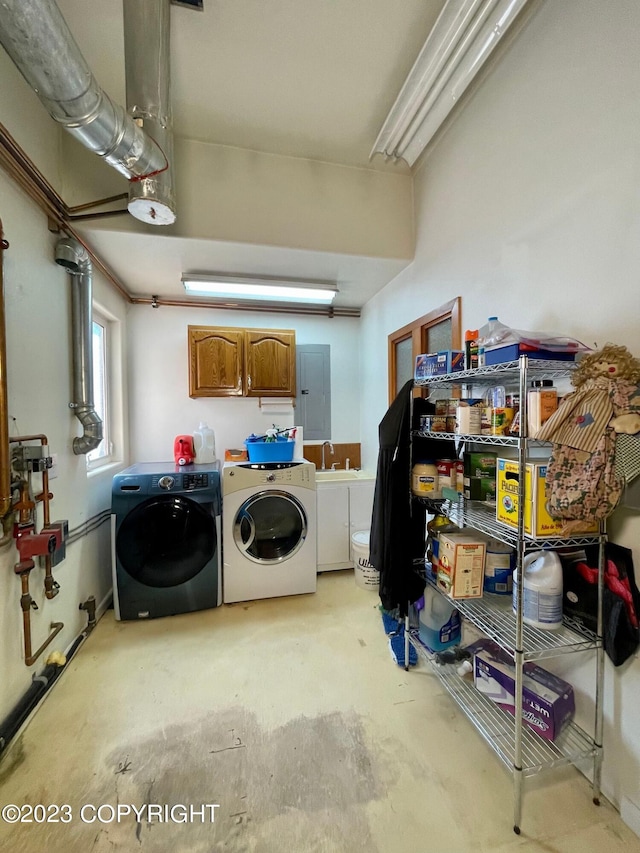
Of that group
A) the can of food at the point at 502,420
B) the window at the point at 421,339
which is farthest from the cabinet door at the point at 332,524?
the can of food at the point at 502,420

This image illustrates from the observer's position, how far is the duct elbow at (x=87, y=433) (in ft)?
6.79

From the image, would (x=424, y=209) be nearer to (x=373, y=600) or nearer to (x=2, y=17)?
(x=2, y=17)

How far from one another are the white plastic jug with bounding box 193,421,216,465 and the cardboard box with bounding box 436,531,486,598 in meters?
2.07

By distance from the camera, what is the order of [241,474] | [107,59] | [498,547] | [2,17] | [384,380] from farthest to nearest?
[384,380] → [241,474] → [107,59] → [498,547] → [2,17]

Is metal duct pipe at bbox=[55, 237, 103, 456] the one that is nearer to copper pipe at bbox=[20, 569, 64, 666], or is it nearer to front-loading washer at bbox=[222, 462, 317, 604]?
copper pipe at bbox=[20, 569, 64, 666]

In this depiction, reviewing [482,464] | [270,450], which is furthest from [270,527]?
[482,464]

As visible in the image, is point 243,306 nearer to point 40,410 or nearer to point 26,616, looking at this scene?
point 40,410

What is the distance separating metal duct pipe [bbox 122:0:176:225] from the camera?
1.40 m

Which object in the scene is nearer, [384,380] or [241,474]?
[241,474]

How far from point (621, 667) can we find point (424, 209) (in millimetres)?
2518

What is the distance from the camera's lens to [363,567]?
2.69 metres

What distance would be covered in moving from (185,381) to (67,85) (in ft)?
7.32

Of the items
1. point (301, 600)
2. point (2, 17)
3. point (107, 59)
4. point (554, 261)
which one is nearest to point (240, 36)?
point (107, 59)

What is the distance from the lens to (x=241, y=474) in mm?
2484
